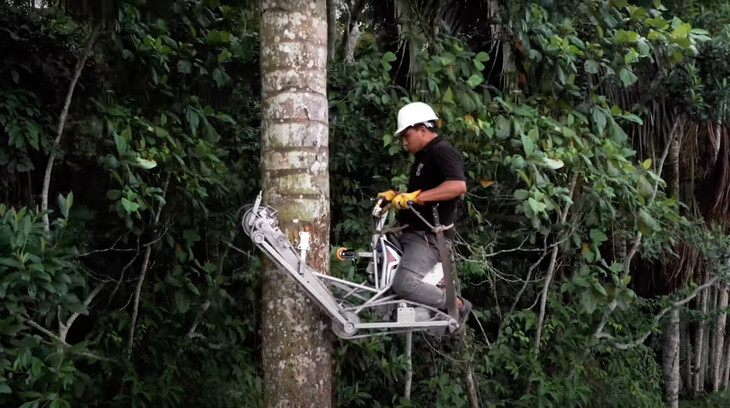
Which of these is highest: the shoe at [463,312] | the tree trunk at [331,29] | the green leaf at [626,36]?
the tree trunk at [331,29]

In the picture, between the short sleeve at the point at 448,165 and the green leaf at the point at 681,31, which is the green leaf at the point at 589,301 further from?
the short sleeve at the point at 448,165

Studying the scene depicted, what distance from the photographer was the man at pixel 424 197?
397 cm

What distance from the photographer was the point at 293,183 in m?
3.85

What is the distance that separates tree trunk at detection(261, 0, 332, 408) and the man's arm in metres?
0.48

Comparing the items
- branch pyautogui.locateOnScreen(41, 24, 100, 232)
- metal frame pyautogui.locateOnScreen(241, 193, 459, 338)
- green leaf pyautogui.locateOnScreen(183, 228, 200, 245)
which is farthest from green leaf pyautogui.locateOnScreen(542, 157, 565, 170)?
branch pyautogui.locateOnScreen(41, 24, 100, 232)

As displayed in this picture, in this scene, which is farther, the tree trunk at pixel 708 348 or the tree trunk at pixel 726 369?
the tree trunk at pixel 726 369

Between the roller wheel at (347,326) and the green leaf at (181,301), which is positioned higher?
the roller wheel at (347,326)

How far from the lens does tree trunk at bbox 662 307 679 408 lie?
329 inches

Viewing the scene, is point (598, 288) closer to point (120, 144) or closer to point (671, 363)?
point (671, 363)

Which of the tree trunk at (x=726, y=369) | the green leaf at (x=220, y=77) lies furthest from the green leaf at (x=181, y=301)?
the tree trunk at (x=726, y=369)

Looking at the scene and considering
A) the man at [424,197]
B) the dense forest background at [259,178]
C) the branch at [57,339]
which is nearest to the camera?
the man at [424,197]

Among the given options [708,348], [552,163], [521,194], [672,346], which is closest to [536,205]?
[521,194]

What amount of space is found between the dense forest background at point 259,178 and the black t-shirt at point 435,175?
123cm

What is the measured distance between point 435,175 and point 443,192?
16 centimetres
